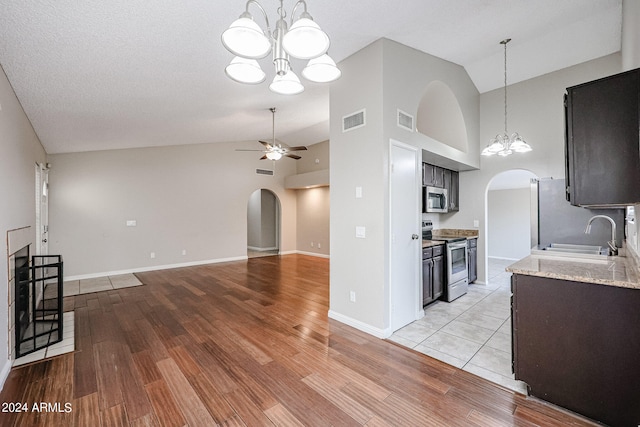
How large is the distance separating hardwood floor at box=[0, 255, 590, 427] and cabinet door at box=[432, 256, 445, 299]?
1519 mm

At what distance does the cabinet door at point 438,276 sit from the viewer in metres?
4.00

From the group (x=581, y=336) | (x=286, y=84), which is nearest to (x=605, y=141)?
(x=581, y=336)

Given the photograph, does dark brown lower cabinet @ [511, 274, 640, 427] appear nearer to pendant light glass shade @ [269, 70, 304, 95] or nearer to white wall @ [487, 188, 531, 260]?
pendant light glass shade @ [269, 70, 304, 95]

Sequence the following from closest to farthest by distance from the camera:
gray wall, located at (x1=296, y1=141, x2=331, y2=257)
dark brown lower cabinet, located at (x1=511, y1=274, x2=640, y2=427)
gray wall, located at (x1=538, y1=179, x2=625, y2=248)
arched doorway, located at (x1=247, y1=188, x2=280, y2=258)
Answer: dark brown lower cabinet, located at (x1=511, y1=274, x2=640, y2=427)
gray wall, located at (x1=538, y1=179, x2=625, y2=248)
gray wall, located at (x1=296, y1=141, x2=331, y2=257)
arched doorway, located at (x1=247, y1=188, x2=280, y2=258)

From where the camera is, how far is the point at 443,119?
4984 mm

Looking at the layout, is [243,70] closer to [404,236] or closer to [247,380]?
[247,380]

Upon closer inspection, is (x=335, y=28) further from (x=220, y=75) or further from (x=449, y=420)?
(x=449, y=420)

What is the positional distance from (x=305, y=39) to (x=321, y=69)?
36cm

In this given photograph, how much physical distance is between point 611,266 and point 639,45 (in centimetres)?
172

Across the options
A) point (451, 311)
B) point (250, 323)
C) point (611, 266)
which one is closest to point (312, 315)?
point (250, 323)

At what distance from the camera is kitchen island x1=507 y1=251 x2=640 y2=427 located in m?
1.67

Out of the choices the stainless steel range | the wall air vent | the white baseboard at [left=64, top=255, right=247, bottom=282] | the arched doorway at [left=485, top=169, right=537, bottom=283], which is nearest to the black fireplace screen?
the white baseboard at [left=64, top=255, right=247, bottom=282]

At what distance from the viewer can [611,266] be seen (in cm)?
209

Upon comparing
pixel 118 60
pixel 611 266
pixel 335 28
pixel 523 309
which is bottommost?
pixel 523 309
